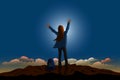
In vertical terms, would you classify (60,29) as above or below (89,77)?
above

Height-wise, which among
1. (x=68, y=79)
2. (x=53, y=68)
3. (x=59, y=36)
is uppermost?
(x=59, y=36)

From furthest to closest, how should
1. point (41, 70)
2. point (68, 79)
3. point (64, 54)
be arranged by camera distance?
point (41, 70) < point (64, 54) < point (68, 79)

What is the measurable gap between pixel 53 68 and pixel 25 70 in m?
2.27

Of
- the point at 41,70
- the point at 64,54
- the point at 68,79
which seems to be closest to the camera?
the point at 68,79

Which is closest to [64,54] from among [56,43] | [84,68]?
[56,43]

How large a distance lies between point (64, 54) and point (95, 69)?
3.50 metres

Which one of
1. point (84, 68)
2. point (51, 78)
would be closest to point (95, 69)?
point (84, 68)

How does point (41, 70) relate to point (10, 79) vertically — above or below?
above

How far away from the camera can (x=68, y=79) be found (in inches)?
552

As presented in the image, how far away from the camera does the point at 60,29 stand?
16.3 meters

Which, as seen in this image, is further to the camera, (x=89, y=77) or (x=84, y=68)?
(x=84, y=68)

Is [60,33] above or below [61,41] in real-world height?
above

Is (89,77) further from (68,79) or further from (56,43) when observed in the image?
(56,43)

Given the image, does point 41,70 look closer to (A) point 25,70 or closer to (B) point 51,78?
(A) point 25,70
